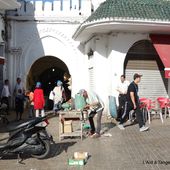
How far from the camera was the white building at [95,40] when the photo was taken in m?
14.4

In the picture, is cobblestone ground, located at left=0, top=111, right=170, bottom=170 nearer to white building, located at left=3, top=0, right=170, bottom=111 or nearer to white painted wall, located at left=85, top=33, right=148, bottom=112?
white painted wall, located at left=85, top=33, right=148, bottom=112

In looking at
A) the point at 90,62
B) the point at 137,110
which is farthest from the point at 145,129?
the point at 90,62

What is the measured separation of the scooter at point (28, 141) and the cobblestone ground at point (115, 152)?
0.18 metres

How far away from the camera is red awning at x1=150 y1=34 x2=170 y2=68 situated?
48.5 ft

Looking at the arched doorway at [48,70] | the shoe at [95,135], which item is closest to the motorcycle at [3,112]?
the shoe at [95,135]

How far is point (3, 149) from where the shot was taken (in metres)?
7.66

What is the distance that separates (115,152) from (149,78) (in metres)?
7.57

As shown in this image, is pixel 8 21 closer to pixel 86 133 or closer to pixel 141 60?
pixel 141 60

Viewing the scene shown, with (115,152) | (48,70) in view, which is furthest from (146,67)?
(48,70)

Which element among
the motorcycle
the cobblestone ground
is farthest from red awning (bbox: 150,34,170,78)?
the motorcycle

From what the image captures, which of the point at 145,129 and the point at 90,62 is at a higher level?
Result: the point at 90,62

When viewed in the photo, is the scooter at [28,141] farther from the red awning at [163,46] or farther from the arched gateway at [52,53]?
the arched gateway at [52,53]

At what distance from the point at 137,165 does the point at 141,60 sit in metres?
8.65

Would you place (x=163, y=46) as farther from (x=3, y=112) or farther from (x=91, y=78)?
(x=3, y=112)
